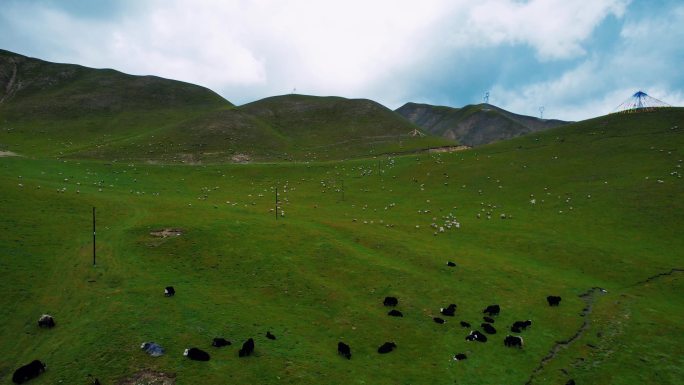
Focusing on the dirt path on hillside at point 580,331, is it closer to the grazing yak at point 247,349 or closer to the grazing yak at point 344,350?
the grazing yak at point 344,350

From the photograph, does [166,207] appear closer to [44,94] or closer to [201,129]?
[201,129]

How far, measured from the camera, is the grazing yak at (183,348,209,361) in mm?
22188

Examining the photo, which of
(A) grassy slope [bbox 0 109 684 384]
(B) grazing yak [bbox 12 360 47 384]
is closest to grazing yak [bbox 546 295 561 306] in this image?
(A) grassy slope [bbox 0 109 684 384]

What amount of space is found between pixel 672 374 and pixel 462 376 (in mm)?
12416

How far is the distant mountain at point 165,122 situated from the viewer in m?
106

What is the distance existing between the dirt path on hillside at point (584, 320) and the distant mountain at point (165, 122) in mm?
80618

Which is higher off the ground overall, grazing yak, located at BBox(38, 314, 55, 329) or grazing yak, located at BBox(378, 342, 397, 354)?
grazing yak, located at BBox(38, 314, 55, 329)

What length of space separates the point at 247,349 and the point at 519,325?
1802 centimetres

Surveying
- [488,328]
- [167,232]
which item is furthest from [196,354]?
[167,232]

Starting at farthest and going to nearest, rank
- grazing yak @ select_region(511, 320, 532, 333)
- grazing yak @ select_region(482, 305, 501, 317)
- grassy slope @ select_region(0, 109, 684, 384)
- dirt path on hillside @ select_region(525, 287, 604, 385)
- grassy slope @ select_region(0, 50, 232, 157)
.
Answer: grassy slope @ select_region(0, 50, 232, 157)
grazing yak @ select_region(482, 305, 501, 317)
grazing yak @ select_region(511, 320, 532, 333)
dirt path on hillside @ select_region(525, 287, 604, 385)
grassy slope @ select_region(0, 109, 684, 384)

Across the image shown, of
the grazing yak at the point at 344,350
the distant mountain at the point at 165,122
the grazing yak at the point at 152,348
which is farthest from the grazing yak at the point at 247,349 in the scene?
the distant mountain at the point at 165,122

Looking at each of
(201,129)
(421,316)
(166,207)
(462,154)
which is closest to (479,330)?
(421,316)

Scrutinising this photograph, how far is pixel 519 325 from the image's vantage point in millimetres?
28469

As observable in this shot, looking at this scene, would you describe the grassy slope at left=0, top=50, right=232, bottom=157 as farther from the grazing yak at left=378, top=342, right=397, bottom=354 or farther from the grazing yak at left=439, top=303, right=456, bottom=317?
the grazing yak at left=378, top=342, right=397, bottom=354
